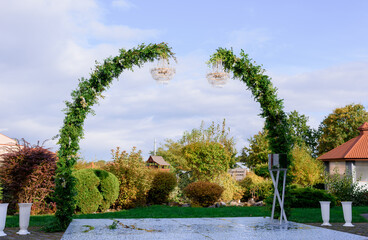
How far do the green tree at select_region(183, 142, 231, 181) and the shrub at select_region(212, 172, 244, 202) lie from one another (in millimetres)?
325

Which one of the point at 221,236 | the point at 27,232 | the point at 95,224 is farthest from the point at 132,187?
the point at 221,236

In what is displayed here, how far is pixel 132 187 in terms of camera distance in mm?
15844

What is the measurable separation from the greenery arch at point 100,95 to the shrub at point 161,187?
940cm

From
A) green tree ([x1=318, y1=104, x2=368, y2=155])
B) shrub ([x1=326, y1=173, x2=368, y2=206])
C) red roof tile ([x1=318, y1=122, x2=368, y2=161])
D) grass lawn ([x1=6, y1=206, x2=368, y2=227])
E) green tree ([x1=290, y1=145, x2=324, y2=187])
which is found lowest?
grass lawn ([x1=6, y1=206, x2=368, y2=227])

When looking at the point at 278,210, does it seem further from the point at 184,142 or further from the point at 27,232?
the point at 184,142

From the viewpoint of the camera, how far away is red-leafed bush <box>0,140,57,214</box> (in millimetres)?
13023

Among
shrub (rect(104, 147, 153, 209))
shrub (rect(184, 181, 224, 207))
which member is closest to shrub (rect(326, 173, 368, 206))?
shrub (rect(184, 181, 224, 207))

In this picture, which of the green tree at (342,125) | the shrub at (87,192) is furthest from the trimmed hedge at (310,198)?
the green tree at (342,125)

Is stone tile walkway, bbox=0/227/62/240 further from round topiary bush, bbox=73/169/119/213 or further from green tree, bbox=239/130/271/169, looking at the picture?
green tree, bbox=239/130/271/169

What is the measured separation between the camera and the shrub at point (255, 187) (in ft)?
62.9

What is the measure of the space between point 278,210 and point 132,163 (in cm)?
796

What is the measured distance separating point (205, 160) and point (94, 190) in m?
7.24

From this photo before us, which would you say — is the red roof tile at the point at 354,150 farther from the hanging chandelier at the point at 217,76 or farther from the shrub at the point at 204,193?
the hanging chandelier at the point at 217,76

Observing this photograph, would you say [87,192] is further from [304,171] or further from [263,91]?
[304,171]
